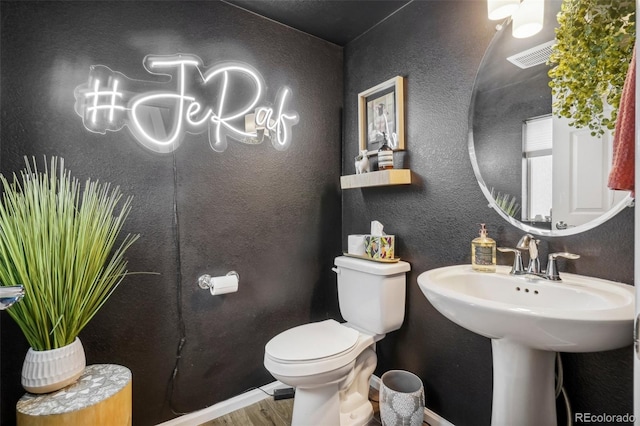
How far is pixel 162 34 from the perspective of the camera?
5.01 ft

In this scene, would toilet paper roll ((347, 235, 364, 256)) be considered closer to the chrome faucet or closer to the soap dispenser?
the soap dispenser

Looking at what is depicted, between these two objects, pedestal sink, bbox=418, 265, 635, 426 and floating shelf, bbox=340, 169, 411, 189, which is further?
floating shelf, bbox=340, 169, 411, 189

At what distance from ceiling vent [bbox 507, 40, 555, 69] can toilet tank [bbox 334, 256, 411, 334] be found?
107 centimetres

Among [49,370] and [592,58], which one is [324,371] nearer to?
[49,370]

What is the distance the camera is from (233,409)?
1.71m

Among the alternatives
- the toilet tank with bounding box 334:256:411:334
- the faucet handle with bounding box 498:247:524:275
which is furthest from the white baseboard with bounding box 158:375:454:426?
the faucet handle with bounding box 498:247:524:275

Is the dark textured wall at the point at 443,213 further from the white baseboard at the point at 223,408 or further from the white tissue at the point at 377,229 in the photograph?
the white baseboard at the point at 223,408

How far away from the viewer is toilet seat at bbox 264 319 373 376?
4.31 ft

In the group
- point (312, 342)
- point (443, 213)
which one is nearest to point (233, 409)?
point (312, 342)

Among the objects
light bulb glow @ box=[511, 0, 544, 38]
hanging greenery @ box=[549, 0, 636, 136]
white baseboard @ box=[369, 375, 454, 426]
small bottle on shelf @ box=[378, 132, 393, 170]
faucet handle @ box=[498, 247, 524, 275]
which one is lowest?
white baseboard @ box=[369, 375, 454, 426]

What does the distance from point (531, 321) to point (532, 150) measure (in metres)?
0.77

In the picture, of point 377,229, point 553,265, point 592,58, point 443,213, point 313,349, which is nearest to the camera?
point 592,58

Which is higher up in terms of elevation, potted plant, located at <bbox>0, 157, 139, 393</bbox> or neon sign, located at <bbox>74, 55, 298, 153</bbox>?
neon sign, located at <bbox>74, 55, 298, 153</bbox>

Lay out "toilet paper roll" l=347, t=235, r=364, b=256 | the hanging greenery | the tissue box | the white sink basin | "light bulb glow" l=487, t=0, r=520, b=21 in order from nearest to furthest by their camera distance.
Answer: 1. the white sink basin
2. the hanging greenery
3. "light bulb glow" l=487, t=0, r=520, b=21
4. the tissue box
5. "toilet paper roll" l=347, t=235, r=364, b=256
